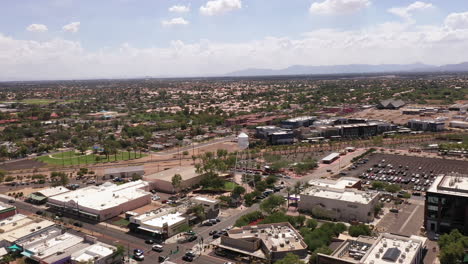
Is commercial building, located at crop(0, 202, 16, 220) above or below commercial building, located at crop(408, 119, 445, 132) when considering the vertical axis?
below

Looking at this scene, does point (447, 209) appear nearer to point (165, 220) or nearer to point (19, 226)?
point (165, 220)

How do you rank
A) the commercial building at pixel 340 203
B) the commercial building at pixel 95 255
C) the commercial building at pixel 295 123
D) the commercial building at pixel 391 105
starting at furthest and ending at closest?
the commercial building at pixel 391 105
the commercial building at pixel 295 123
the commercial building at pixel 340 203
the commercial building at pixel 95 255

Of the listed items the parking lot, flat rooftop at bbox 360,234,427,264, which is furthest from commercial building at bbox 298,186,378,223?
the parking lot

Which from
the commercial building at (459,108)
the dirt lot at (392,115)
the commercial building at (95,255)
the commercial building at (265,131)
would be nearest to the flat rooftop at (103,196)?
the commercial building at (95,255)

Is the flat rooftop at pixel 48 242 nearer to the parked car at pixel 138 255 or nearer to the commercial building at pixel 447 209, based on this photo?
the parked car at pixel 138 255

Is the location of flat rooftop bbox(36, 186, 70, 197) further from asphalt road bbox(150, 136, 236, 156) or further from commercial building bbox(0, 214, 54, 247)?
asphalt road bbox(150, 136, 236, 156)

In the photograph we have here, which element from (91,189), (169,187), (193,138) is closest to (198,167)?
(169,187)
